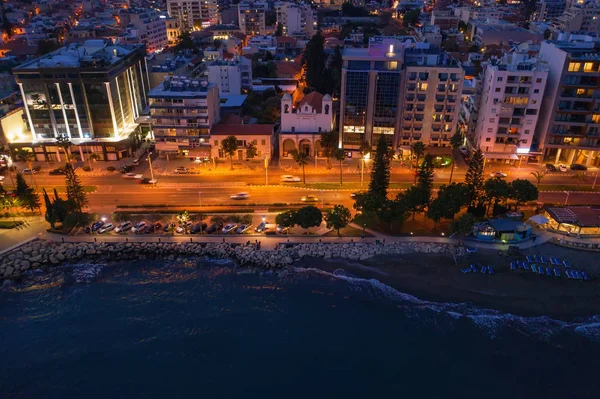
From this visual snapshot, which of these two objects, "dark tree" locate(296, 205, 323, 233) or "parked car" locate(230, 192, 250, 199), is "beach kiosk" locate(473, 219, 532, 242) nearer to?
"dark tree" locate(296, 205, 323, 233)

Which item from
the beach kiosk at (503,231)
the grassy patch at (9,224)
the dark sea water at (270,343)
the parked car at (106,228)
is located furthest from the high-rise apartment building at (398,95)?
the grassy patch at (9,224)

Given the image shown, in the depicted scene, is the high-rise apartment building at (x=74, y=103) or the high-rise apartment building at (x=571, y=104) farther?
the high-rise apartment building at (x=74, y=103)

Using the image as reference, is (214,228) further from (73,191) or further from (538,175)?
(538,175)

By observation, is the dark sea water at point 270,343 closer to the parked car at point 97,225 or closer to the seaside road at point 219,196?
the parked car at point 97,225

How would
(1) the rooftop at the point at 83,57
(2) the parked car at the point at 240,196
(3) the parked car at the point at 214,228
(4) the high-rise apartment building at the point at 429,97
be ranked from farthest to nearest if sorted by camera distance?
(1) the rooftop at the point at 83,57 < (4) the high-rise apartment building at the point at 429,97 < (2) the parked car at the point at 240,196 < (3) the parked car at the point at 214,228

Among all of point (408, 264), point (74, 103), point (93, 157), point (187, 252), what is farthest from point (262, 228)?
point (74, 103)

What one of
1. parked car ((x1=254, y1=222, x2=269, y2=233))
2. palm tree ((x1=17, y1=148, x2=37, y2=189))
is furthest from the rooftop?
parked car ((x1=254, y1=222, x2=269, y2=233))
